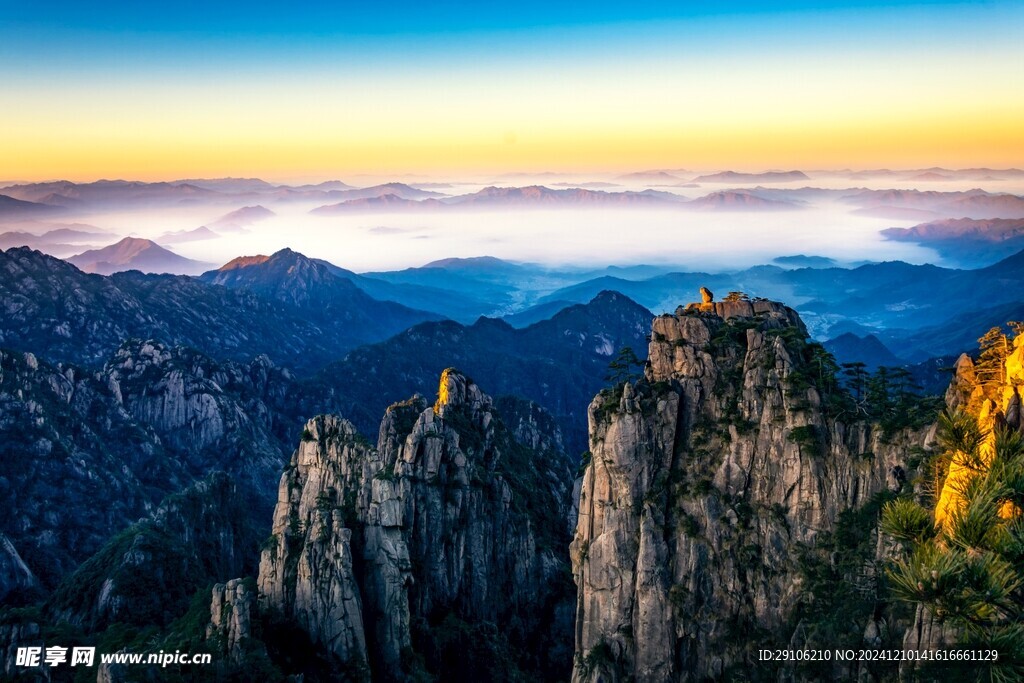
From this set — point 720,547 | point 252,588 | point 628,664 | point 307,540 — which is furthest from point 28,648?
point 720,547

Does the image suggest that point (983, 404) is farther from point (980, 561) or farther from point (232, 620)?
point (232, 620)

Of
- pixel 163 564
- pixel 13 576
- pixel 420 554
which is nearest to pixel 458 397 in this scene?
pixel 420 554

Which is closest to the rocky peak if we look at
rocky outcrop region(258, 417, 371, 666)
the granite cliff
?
the granite cliff

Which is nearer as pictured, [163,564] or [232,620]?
[232,620]

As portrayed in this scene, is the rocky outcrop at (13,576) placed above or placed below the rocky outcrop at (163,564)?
below

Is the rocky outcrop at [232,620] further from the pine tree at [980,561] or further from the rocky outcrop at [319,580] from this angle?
the pine tree at [980,561]

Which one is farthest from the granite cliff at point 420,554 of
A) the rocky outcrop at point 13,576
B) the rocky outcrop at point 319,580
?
the rocky outcrop at point 13,576

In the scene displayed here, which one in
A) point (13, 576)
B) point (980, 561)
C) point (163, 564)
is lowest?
point (13, 576)
